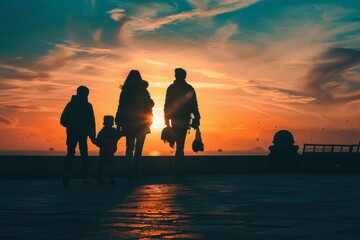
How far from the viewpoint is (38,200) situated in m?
11.6

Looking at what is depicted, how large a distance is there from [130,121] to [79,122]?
1.30m

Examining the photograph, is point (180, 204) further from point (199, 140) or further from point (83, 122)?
point (199, 140)

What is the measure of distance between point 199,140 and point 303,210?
11.2m

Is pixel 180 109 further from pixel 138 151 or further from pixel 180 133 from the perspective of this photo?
pixel 138 151

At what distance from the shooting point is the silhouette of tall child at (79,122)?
56.4 ft

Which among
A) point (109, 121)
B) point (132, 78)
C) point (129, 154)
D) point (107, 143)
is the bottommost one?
point (129, 154)

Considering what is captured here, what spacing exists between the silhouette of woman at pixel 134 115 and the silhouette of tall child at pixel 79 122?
0.92m

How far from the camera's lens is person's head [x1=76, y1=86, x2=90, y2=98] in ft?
56.3

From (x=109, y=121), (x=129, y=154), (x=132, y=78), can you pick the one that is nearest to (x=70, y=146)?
(x=109, y=121)

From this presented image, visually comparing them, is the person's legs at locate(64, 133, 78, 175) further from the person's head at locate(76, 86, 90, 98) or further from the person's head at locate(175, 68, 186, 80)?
the person's head at locate(175, 68, 186, 80)

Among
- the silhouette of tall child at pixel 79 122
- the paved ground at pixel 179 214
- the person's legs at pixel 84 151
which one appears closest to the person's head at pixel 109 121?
the silhouette of tall child at pixel 79 122

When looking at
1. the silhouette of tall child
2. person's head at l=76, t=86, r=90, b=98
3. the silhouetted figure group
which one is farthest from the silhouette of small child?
person's head at l=76, t=86, r=90, b=98

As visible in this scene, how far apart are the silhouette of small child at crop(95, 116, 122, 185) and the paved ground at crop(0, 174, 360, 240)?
10.4 feet

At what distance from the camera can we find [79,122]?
17.2 meters
